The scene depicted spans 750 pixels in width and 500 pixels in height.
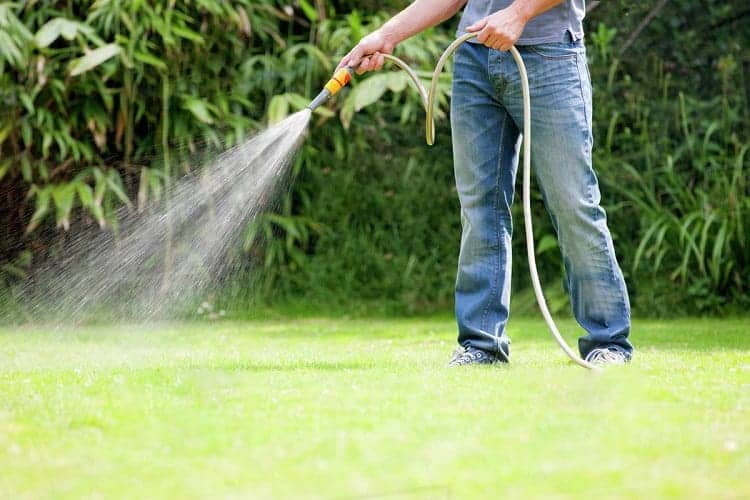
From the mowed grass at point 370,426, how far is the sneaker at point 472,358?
0.19 ft

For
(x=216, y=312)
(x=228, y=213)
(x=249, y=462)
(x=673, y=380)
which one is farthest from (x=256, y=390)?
(x=216, y=312)

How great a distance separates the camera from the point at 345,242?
18.8ft

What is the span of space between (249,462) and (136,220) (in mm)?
3569

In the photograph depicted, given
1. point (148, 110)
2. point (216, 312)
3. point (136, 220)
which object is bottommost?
point (216, 312)

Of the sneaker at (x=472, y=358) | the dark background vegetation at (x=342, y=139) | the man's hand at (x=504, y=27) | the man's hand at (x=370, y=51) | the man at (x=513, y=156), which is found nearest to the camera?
the man's hand at (x=504, y=27)

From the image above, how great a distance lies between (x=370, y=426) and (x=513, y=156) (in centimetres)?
136

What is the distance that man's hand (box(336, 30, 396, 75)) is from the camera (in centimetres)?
349

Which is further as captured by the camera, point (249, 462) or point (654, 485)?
point (249, 462)

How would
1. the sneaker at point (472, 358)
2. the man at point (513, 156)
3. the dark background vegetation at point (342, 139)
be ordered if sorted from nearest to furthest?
the man at point (513, 156) → the sneaker at point (472, 358) → the dark background vegetation at point (342, 139)

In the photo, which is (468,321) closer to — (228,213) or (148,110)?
(228,213)

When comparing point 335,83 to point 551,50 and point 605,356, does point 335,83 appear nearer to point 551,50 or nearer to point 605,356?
point 551,50

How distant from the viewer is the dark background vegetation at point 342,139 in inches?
203

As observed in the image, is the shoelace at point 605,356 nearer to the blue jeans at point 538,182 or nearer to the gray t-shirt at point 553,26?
the blue jeans at point 538,182

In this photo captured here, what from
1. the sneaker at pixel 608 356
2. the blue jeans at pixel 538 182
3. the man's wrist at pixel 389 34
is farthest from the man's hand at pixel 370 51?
the sneaker at pixel 608 356
